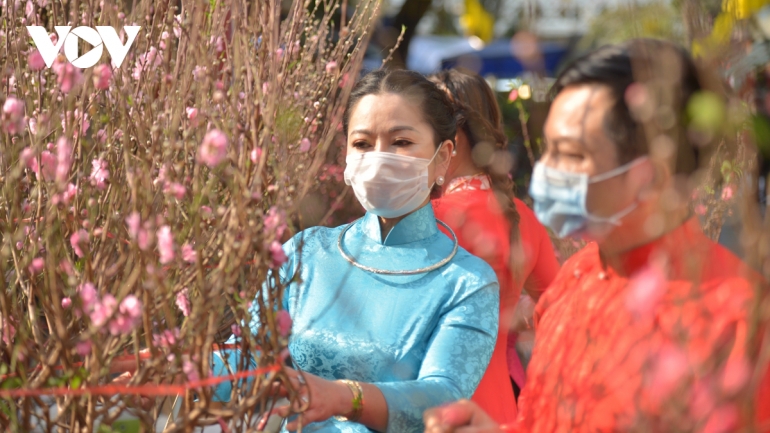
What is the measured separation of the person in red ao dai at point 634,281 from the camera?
995 millimetres

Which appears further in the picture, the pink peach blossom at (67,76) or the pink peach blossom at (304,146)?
the pink peach blossom at (304,146)

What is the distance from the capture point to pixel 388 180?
2.05 meters

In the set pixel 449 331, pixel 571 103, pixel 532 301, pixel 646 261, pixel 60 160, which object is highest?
pixel 571 103

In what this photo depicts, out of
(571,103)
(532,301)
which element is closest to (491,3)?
(532,301)

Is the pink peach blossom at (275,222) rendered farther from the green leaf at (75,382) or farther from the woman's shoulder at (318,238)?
the woman's shoulder at (318,238)

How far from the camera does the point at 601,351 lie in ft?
4.28

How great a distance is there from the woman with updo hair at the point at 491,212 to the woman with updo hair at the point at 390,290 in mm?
330

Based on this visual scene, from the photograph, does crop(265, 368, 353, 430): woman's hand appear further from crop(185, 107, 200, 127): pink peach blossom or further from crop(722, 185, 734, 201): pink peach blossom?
crop(722, 185, 734, 201): pink peach blossom

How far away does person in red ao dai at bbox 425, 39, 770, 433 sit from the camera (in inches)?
39.2

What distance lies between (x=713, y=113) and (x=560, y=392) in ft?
2.48

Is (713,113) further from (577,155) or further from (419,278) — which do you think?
(419,278)

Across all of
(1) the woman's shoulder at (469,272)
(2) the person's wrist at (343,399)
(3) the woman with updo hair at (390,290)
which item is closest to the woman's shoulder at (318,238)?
(3) the woman with updo hair at (390,290)

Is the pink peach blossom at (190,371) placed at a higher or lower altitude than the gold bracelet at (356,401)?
higher

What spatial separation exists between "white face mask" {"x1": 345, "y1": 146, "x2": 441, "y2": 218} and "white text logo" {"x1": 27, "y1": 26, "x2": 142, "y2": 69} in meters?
0.64
